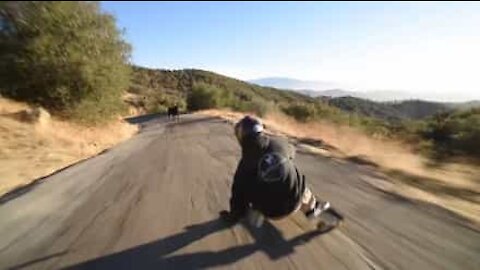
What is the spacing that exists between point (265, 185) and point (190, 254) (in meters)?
1.25

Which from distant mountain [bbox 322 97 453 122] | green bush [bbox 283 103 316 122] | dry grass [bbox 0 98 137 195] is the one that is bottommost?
distant mountain [bbox 322 97 453 122]

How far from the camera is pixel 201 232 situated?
7957mm

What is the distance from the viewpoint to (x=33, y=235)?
8.39 metres

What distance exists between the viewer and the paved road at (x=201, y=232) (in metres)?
6.64

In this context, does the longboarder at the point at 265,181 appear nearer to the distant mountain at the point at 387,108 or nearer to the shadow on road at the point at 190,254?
the shadow on road at the point at 190,254

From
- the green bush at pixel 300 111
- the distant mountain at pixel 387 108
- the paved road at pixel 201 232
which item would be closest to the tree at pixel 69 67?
the paved road at pixel 201 232

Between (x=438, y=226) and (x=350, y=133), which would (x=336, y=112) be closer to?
(x=350, y=133)

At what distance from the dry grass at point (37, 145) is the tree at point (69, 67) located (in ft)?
4.30

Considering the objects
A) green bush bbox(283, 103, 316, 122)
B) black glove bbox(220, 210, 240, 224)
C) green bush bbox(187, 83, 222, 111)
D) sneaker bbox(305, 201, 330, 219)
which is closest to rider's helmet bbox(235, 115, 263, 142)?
black glove bbox(220, 210, 240, 224)

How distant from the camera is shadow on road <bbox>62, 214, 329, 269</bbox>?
6.57 meters

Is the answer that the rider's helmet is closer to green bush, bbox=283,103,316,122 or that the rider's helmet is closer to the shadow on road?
the shadow on road

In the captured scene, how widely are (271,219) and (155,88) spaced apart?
129 metres

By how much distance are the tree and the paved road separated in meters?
14.4

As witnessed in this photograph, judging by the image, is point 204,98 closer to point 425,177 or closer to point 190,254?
point 425,177
